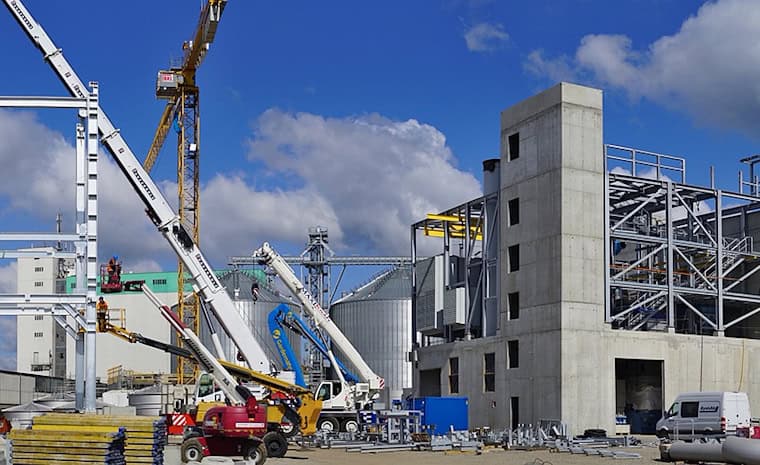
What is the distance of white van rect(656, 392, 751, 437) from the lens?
3984cm

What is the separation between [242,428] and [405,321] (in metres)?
50.5

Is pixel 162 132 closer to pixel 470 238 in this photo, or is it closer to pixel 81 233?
pixel 470 238

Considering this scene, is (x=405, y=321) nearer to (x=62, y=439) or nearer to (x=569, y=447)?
(x=569, y=447)

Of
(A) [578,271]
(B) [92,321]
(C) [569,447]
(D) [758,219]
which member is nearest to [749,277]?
(D) [758,219]

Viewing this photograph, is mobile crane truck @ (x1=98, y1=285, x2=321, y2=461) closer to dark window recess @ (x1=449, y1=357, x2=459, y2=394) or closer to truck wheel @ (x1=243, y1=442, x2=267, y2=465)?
truck wheel @ (x1=243, y1=442, x2=267, y2=465)

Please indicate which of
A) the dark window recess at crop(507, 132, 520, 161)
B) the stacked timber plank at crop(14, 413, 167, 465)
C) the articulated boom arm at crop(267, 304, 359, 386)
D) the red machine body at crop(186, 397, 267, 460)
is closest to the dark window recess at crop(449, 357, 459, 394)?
the articulated boom arm at crop(267, 304, 359, 386)

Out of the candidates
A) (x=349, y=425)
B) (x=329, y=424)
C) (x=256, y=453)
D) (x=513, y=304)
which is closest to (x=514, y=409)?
(x=513, y=304)

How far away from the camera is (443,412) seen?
49062mm

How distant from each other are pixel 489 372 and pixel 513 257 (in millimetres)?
6309

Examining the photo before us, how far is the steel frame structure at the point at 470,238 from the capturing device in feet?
187

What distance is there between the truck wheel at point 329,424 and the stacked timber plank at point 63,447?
96.6ft

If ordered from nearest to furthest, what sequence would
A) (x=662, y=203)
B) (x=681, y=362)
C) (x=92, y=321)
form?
(x=92, y=321) → (x=681, y=362) → (x=662, y=203)

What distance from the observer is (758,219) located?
58.2 m

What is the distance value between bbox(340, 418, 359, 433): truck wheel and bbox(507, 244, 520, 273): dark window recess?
11.2m
